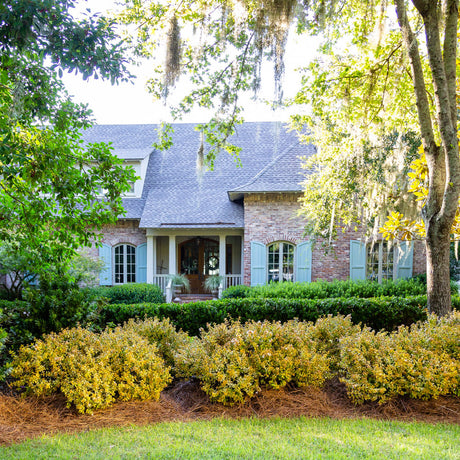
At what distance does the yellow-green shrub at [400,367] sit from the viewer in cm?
391

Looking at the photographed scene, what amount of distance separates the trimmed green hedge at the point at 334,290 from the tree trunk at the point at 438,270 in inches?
213

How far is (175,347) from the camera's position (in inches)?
197

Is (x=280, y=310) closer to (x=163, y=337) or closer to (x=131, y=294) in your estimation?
(x=163, y=337)

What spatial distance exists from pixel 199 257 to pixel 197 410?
11.9 m

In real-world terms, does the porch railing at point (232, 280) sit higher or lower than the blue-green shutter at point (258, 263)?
lower

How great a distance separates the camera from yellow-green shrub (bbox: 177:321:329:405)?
3992 millimetres

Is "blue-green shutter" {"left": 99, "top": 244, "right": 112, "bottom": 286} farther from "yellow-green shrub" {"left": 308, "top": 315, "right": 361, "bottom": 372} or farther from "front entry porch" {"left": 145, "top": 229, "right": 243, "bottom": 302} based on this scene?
"yellow-green shrub" {"left": 308, "top": 315, "right": 361, "bottom": 372}

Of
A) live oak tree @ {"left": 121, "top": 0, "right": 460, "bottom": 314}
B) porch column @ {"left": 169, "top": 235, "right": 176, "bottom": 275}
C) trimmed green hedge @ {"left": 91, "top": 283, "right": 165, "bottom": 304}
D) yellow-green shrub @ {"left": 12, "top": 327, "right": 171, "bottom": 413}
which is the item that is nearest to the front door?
porch column @ {"left": 169, "top": 235, "right": 176, "bottom": 275}

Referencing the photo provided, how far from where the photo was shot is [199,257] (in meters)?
15.8

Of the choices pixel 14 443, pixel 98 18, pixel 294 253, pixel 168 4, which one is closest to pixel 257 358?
pixel 14 443

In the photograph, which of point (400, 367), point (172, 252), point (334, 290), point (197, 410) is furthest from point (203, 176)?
point (400, 367)

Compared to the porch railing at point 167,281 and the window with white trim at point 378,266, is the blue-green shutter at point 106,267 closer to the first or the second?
the porch railing at point 167,281

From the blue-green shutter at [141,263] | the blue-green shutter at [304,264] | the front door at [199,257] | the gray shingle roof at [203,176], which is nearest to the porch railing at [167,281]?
the blue-green shutter at [141,263]

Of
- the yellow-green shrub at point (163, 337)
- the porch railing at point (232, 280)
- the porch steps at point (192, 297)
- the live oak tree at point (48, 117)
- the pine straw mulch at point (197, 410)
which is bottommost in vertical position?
the porch steps at point (192, 297)
